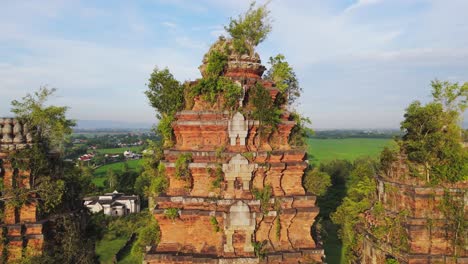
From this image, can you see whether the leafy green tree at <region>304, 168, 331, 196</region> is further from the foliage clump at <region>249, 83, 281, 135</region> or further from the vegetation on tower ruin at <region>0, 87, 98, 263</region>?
the vegetation on tower ruin at <region>0, 87, 98, 263</region>

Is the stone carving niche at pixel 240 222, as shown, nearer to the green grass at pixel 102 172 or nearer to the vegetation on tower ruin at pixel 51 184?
the vegetation on tower ruin at pixel 51 184

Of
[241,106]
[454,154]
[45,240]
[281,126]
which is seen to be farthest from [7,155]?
[454,154]

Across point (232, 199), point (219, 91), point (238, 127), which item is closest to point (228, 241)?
point (232, 199)

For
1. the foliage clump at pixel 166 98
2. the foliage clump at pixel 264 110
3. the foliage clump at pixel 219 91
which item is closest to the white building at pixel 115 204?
the foliage clump at pixel 166 98

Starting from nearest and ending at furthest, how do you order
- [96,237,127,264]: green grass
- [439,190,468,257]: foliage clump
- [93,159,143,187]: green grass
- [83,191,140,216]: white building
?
[439,190,468,257]: foliage clump → [96,237,127,264]: green grass → [83,191,140,216]: white building → [93,159,143,187]: green grass

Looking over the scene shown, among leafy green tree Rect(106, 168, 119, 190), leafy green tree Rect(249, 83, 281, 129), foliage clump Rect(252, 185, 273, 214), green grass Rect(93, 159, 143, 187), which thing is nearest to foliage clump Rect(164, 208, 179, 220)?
foliage clump Rect(252, 185, 273, 214)

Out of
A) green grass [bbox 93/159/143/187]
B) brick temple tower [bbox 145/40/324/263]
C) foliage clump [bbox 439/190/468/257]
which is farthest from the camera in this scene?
green grass [bbox 93/159/143/187]

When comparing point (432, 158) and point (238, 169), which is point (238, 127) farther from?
point (432, 158)
